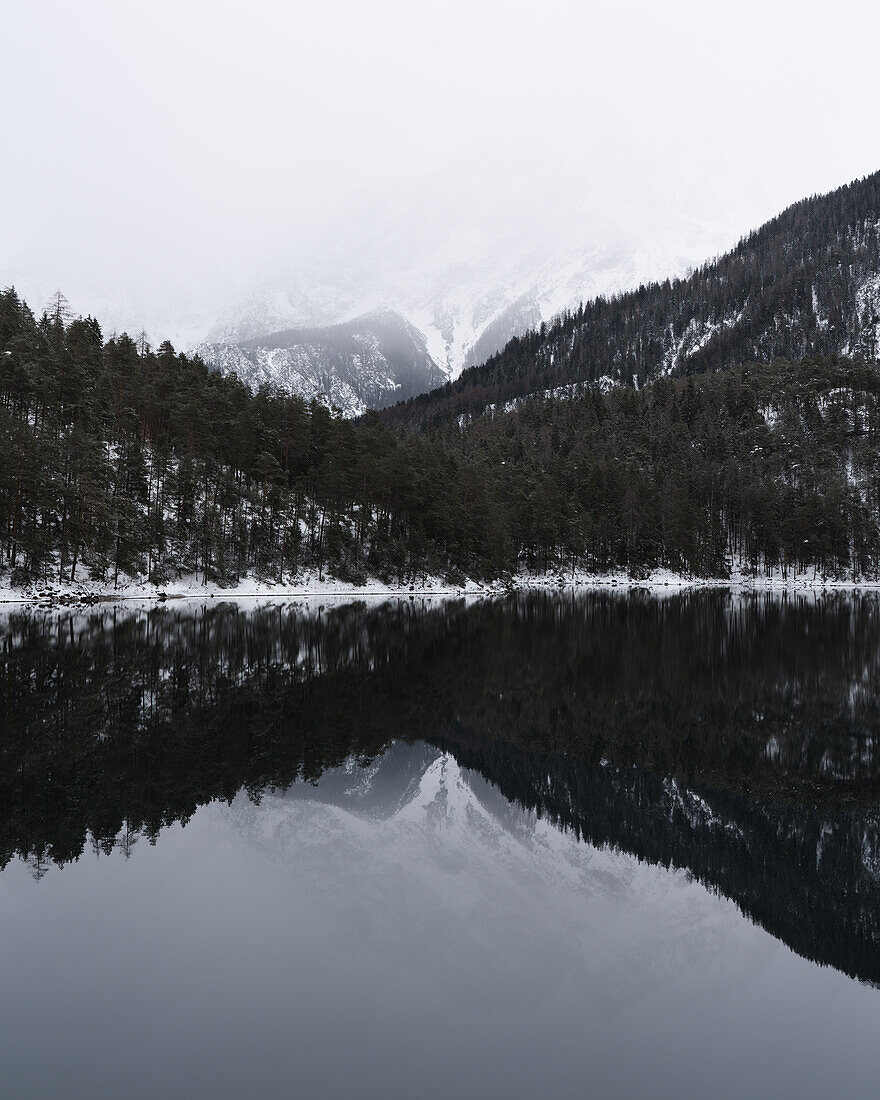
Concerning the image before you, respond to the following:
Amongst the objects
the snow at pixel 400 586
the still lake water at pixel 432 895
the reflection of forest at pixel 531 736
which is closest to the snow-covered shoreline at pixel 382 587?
the snow at pixel 400 586

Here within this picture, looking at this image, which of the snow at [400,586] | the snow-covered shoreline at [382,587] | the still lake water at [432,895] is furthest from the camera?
the snow at [400,586]

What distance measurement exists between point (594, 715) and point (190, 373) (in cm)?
8876

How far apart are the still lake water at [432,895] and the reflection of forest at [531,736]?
10 centimetres

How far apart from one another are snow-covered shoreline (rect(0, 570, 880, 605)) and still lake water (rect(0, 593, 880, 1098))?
44.1m

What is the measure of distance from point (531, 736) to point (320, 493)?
248ft

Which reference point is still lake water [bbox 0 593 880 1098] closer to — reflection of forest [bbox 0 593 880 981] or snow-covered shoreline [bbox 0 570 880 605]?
reflection of forest [bbox 0 593 880 981]

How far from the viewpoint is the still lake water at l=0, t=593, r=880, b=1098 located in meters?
6.12

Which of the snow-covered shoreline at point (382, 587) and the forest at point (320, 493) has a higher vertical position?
the forest at point (320, 493)

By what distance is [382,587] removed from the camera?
8919cm

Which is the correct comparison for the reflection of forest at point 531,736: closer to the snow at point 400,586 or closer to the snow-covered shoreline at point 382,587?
the snow-covered shoreline at point 382,587

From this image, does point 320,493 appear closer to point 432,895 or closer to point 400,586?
point 400,586


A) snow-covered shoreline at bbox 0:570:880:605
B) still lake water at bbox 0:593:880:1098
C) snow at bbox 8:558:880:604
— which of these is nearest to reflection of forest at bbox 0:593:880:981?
still lake water at bbox 0:593:880:1098

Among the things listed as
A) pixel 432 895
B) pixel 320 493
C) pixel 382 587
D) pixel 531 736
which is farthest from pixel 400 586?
pixel 432 895

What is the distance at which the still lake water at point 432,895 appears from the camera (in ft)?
20.1
